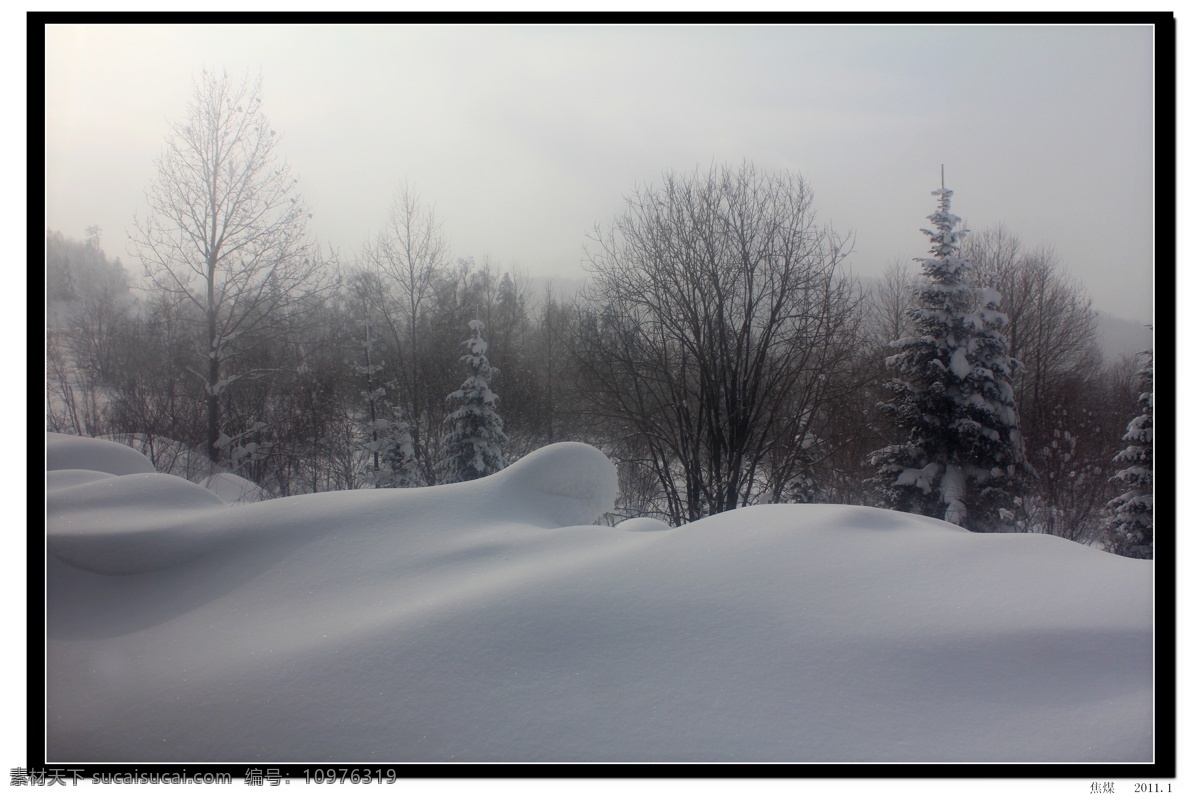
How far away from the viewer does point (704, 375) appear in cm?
1339

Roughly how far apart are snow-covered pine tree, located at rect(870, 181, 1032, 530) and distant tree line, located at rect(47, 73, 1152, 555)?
5cm

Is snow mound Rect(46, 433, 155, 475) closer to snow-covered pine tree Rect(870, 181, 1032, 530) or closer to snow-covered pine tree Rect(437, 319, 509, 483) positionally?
snow-covered pine tree Rect(437, 319, 509, 483)

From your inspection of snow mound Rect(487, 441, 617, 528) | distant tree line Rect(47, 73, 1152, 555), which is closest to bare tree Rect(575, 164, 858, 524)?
distant tree line Rect(47, 73, 1152, 555)

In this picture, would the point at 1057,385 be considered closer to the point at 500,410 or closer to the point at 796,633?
the point at 500,410

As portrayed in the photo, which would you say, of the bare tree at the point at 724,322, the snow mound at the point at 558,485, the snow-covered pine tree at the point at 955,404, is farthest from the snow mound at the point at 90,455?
the snow-covered pine tree at the point at 955,404

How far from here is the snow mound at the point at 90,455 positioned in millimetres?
4836

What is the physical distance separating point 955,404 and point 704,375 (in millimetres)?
5061

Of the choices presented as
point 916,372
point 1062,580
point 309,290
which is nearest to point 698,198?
point 916,372

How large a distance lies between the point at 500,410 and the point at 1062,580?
2273 cm

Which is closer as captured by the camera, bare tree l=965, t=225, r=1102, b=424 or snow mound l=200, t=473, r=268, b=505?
snow mound l=200, t=473, r=268, b=505

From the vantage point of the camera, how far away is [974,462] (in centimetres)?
1348

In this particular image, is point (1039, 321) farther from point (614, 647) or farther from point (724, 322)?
point (614, 647)

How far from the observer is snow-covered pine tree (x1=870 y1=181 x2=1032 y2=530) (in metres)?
13.0

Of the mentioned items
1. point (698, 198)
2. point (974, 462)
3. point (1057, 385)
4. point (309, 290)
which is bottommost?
point (974, 462)
